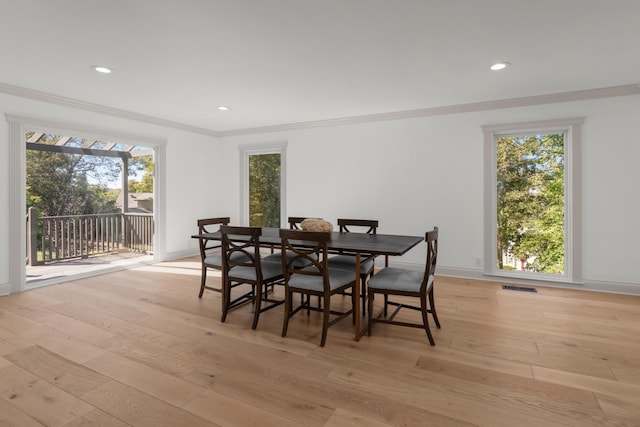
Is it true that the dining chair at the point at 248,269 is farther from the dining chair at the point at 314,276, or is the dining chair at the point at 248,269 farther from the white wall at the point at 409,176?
the white wall at the point at 409,176

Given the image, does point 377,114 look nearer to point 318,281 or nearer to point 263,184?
point 263,184

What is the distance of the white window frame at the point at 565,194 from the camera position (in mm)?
4105

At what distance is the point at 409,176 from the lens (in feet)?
16.3

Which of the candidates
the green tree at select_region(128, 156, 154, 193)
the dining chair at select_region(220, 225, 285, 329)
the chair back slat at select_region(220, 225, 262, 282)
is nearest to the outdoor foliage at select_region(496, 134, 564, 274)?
the dining chair at select_region(220, 225, 285, 329)

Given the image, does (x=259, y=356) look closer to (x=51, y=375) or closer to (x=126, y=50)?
(x=51, y=375)

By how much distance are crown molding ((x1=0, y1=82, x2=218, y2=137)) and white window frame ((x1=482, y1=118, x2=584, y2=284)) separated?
15.6ft

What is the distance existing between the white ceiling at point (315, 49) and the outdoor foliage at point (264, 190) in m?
1.83

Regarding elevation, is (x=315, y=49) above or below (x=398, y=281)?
above

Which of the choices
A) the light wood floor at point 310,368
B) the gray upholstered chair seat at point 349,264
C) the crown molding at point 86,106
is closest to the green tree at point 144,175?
the crown molding at point 86,106

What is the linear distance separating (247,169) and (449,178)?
3.64 metres

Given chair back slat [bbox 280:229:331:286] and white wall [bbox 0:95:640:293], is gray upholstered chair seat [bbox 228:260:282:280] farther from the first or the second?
white wall [bbox 0:95:640:293]

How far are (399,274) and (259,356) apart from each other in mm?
1292

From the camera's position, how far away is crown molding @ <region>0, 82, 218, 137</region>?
3877 millimetres

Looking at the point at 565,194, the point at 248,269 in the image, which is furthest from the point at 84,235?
the point at 565,194
